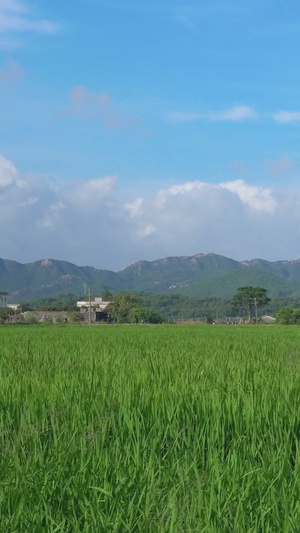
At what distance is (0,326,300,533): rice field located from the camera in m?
2.41

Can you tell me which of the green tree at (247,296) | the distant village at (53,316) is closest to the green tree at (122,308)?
the distant village at (53,316)

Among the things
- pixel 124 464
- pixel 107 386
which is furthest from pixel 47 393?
pixel 124 464

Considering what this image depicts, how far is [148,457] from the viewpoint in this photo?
331cm

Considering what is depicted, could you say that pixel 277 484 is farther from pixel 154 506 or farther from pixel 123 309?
pixel 123 309

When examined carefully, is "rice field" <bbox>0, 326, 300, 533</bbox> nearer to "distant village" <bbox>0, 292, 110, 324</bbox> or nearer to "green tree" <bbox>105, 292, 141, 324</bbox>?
"distant village" <bbox>0, 292, 110, 324</bbox>

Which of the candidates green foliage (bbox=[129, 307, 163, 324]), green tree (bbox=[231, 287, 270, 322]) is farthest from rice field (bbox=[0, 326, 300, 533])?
green tree (bbox=[231, 287, 270, 322])

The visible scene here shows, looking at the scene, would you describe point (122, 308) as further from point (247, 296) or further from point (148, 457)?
point (148, 457)

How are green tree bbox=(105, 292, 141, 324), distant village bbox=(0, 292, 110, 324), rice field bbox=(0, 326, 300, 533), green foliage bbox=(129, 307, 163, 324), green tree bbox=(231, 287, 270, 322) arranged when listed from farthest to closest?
1. green tree bbox=(231, 287, 270, 322)
2. green tree bbox=(105, 292, 141, 324)
3. green foliage bbox=(129, 307, 163, 324)
4. distant village bbox=(0, 292, 110, 324)
5. rice field bbox=(0, 326, 300, 533)

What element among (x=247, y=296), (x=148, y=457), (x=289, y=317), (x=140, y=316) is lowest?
(x=148, y=457)

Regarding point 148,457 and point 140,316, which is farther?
point 140,316

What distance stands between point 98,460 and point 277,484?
0.85m

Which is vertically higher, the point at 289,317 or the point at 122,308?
the point at 122,308

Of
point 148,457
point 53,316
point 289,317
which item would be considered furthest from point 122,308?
point 148,457

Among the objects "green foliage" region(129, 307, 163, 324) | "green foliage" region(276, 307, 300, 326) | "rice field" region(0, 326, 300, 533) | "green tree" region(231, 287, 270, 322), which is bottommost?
"rice field" region(0, 326, 300, 533)
